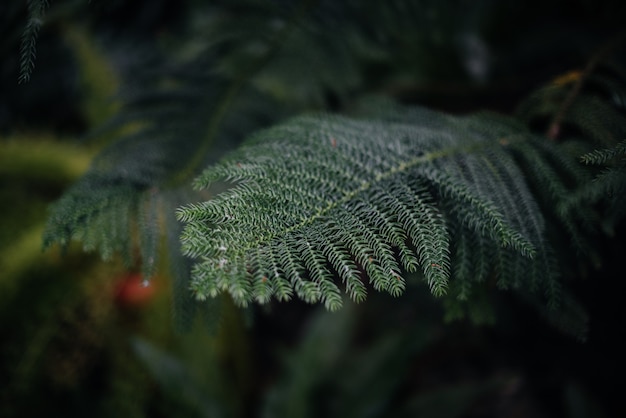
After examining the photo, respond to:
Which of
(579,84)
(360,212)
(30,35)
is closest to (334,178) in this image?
(360,212)

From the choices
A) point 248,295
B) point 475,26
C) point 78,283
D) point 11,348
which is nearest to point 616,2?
point 475,26

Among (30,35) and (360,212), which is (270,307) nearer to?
(360,212)

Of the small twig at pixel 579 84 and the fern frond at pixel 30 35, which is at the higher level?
the fern frond at pixel 30 35

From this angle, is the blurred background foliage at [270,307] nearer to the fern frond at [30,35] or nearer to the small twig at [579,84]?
the small twig at [579,84]

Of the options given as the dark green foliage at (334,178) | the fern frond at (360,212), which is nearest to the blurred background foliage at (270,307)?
the dark green foliage at (334,178)

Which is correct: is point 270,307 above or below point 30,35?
below

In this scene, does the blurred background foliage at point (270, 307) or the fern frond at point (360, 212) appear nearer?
the fern frond at point (360, 212)
